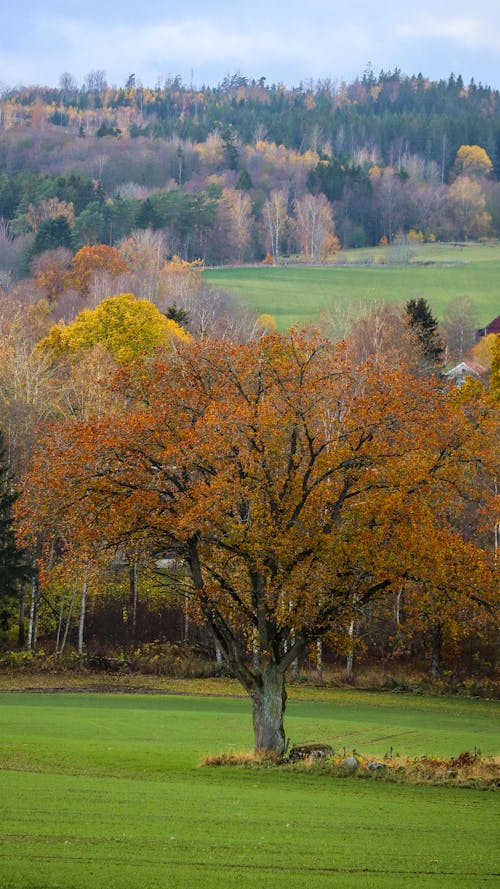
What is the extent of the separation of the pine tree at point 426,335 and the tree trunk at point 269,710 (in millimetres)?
61180

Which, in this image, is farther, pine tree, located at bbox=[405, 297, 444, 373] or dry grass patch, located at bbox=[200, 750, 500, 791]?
pine tree, located at bbox=[405, 297, 444, 373]

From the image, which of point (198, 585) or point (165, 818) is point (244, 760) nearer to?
point (198, 585)

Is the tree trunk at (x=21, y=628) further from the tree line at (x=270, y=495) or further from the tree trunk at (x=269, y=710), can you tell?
the tree trunk at (x=269, y=710)

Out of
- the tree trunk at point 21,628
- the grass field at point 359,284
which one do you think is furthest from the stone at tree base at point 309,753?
the grass field at point 359,284

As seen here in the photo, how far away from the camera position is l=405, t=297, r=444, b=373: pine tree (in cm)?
9306

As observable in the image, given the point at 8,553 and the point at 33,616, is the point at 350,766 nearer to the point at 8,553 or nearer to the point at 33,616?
the point at 8,553

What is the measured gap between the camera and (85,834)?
58.9 feet

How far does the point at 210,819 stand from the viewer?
778 inches

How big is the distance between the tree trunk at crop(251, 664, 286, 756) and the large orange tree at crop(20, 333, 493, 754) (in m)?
0.03

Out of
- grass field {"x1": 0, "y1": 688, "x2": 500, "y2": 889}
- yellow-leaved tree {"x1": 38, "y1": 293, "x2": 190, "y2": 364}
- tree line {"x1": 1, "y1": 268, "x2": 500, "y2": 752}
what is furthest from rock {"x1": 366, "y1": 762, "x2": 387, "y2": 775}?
yellow-leaved tree {"x1": 38, "y1": 293, "x2": 190, "y2": 364}

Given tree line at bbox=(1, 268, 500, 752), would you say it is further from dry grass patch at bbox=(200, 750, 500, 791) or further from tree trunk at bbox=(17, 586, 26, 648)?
tree trunk at bbox=(17, 586, 26, 648)

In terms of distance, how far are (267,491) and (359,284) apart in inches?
5639

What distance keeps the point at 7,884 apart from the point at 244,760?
14.3m

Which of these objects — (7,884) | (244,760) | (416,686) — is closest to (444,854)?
(7,884)
